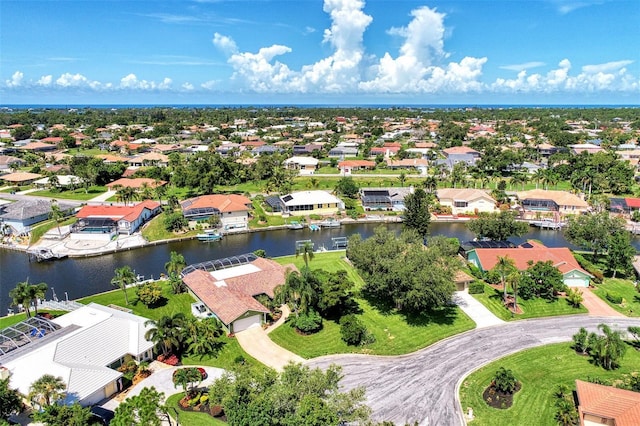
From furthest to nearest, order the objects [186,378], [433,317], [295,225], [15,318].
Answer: [295,225]
[15,318]
[433,317]
[186,378]

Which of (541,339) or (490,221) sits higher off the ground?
(490,221)

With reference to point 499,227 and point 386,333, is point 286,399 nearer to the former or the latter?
point 386,333

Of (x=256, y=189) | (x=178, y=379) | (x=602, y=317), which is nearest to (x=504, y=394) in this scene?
(x=602, y=317)

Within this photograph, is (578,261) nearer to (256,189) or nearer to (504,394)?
(504,394)

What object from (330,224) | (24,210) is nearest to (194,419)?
(330,224)

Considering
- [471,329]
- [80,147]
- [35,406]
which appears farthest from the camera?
[80,147]
